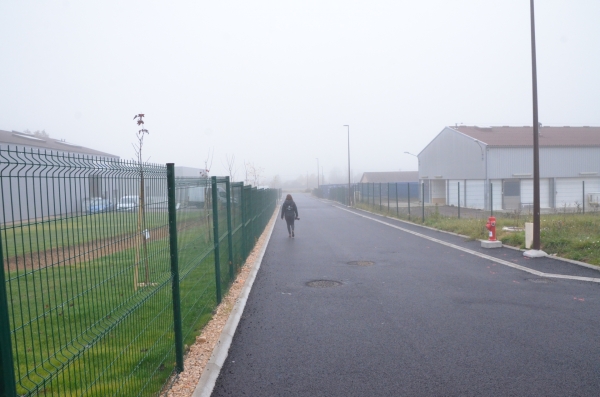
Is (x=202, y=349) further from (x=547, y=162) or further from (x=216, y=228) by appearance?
(x=547, y=162)

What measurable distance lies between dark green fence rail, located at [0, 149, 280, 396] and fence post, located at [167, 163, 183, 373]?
0.03 feet

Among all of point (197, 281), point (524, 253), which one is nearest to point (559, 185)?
point (524, 253)

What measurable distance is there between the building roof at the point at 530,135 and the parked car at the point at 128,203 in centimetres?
3688

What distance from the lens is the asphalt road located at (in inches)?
208

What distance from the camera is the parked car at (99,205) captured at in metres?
3.39

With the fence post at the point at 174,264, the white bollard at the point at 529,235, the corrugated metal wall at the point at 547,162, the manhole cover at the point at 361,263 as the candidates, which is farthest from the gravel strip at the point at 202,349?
the corrugated metal wall at the point at 547,162

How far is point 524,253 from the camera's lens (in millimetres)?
13641

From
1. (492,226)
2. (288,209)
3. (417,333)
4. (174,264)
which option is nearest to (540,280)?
(417,333)

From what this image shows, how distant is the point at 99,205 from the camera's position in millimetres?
3537

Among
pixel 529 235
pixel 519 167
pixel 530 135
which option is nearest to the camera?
pixel 529 235

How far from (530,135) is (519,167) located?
4786 mm

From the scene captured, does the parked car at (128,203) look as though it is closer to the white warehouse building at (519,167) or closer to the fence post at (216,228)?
the fence post at (216,228)

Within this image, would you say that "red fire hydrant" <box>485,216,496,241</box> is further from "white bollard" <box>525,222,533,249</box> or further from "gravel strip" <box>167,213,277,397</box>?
"gravel strip" <box>167,213,277,397</box>

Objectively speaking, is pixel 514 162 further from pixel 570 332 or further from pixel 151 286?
pixel 151 286
